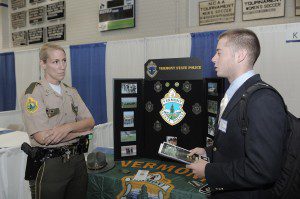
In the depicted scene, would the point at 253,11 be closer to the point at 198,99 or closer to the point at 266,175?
the point at 198,99

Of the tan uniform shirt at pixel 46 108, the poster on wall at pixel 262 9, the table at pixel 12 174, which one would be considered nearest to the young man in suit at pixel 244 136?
the tan uniform shirt at pixel 46 108

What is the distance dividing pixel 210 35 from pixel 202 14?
0.91 metres

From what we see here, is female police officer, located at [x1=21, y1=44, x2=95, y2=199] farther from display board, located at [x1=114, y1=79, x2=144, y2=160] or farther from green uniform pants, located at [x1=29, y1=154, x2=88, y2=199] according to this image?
display board, located at [x1=114, y1=79, x2=144, y2=160]

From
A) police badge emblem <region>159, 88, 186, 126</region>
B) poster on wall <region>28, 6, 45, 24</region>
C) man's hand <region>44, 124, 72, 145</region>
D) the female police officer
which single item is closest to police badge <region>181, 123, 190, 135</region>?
police badge emblem <region>159, 88, 186, 126</region>

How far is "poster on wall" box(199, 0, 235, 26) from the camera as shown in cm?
463

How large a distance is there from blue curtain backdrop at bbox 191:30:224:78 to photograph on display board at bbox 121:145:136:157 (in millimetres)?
2024

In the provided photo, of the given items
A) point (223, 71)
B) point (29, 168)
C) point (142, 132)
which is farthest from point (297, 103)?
point (29, 168)

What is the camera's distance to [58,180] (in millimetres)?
1799

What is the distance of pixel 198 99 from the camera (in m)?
2.27

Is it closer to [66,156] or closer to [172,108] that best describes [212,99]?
[172,108]

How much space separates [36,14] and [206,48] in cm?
508

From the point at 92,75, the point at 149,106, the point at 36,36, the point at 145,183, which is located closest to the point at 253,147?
the point at 145,183

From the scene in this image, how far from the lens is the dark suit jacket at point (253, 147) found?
1.05 meters

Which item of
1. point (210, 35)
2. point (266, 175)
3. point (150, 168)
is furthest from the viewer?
point (210, 35)
